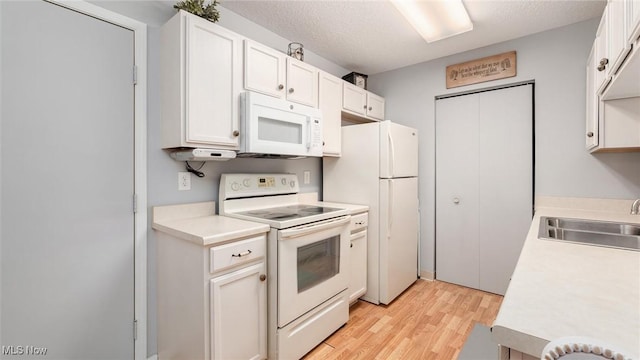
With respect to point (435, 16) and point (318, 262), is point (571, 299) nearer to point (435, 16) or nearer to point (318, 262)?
point (318, 262)

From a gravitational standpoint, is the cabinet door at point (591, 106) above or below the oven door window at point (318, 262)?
above

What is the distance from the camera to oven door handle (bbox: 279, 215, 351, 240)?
1.68m

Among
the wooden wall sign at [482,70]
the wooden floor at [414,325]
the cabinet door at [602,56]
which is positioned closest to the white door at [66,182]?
the wooden floor at [414,325]

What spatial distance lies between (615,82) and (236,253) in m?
2.14

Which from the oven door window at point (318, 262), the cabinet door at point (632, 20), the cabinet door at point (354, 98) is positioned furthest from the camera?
the cabinet door at point (354, 98)

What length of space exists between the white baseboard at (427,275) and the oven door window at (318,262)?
4.97ft

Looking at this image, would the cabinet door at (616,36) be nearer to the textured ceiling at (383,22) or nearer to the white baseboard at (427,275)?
the textured ceiling at (383,22)

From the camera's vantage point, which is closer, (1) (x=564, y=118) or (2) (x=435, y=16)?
(2) (x=435, y=16)

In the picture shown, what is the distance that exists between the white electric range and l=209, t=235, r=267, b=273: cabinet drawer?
78mm

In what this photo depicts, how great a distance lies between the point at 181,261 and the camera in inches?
61.6

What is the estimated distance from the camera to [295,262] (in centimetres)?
176

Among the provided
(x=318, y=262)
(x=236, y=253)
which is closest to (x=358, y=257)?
(x=318, y=262)

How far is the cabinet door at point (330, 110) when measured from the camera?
8.22 feet

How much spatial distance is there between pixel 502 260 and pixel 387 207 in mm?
1285
